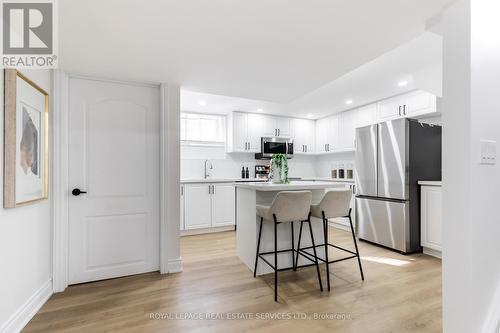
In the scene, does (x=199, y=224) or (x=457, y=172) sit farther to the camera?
(x=199, y=224)

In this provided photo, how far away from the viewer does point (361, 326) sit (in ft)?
5.52

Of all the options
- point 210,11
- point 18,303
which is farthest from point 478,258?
point 18,303

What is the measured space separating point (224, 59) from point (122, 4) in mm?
882

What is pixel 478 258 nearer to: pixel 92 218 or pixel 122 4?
pixel 122 4

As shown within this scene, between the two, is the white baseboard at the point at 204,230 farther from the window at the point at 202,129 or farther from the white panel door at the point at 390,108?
the white panel door at the point at 390,108

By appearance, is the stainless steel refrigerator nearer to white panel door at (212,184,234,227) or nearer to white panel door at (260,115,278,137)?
white panel door at (260,115,278,137)

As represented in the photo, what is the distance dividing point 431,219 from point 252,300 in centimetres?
266

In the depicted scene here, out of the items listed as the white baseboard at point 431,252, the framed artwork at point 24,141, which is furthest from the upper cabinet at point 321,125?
the framed artwork at point 24,141

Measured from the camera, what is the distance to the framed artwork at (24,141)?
1531 millimetres

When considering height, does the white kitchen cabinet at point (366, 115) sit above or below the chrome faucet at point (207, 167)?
above

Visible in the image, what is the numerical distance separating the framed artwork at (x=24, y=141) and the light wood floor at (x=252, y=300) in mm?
1021

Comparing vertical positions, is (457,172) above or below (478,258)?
above

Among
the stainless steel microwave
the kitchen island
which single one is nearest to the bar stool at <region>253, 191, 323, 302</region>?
A: the kitchen island

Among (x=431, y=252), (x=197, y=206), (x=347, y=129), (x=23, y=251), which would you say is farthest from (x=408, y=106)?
(x=23, y=251)
